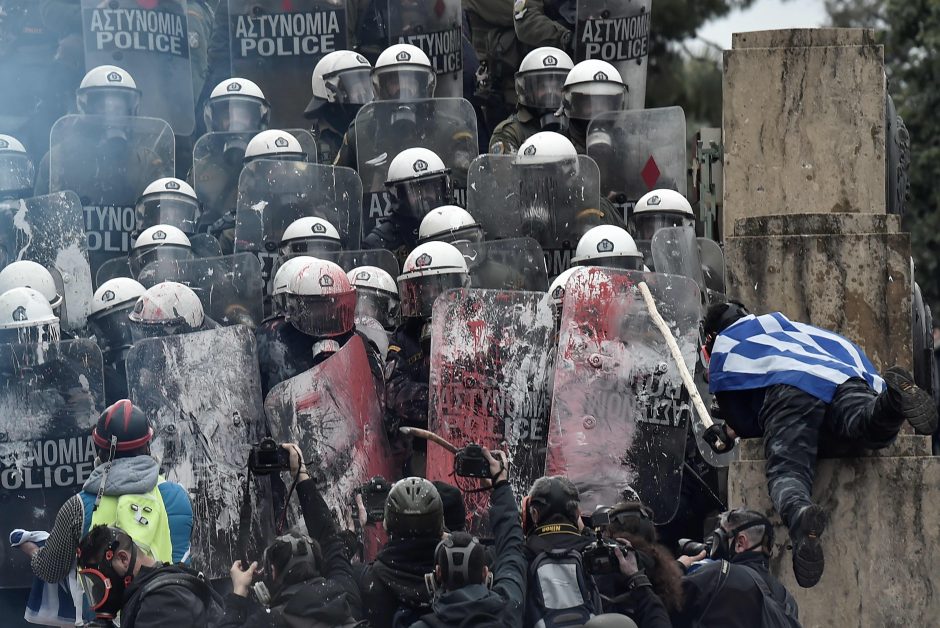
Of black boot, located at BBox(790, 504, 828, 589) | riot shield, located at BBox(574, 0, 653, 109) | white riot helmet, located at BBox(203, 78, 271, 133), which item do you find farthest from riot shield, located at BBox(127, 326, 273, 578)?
riot shield, located at BBox(574, 0, 653, 109)

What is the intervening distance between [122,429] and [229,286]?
9.71 feet

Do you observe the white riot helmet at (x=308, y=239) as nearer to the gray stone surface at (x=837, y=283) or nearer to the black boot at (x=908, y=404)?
the gray stone surface at (x=837, y=283)

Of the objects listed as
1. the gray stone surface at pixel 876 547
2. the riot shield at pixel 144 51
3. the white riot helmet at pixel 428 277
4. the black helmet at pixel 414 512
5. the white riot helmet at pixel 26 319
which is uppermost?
the riot shield at pixel 144 51

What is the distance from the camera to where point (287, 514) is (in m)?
9.12

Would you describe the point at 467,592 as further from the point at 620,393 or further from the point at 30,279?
the point at 30,279

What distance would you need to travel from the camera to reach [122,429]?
7.82 meters

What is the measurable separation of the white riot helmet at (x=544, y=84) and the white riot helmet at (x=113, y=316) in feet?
10.6

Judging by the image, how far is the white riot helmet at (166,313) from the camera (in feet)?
32.8

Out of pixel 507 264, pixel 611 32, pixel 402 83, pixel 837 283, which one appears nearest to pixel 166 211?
pixel 402 83

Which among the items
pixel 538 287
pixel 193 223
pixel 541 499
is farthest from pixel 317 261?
pixel 541 499

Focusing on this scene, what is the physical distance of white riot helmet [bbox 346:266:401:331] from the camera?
10.6 metres

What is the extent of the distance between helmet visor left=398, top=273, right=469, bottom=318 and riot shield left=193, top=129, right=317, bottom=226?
2.33 meters

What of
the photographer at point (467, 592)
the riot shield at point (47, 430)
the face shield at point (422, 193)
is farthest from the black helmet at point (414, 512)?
the face shield at point (422, 193)

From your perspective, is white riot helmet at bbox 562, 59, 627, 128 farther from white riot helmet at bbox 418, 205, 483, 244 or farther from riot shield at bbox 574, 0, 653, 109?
white riot helmet at bbox 418, 205, 483, 244
